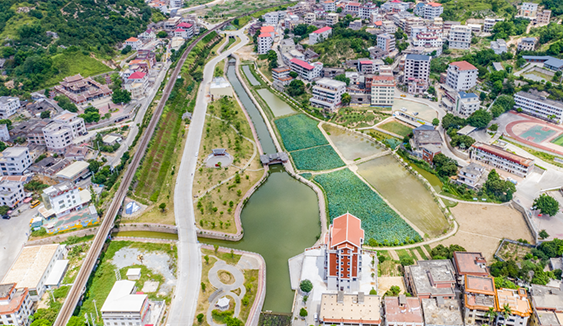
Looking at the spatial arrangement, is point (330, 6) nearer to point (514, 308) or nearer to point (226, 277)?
point (226, 277)

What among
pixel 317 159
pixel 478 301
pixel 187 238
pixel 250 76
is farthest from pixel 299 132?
pixel 478 301

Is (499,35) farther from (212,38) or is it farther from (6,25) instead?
(6,25)

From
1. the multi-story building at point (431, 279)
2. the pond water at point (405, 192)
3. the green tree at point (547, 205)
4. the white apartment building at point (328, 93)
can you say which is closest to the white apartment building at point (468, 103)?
the pond water at point (405, 192)

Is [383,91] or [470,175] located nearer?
[470,175]

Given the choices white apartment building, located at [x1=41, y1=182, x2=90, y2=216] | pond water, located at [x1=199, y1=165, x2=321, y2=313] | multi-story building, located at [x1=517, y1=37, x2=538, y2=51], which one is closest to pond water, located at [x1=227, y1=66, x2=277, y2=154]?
pond water, located at [x1=199, y1=165, x2=321, y2=313]

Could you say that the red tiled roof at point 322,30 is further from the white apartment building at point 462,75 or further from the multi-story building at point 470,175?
the multi-story building at point 470,175

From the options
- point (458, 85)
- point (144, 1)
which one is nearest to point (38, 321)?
point (458, 85)
